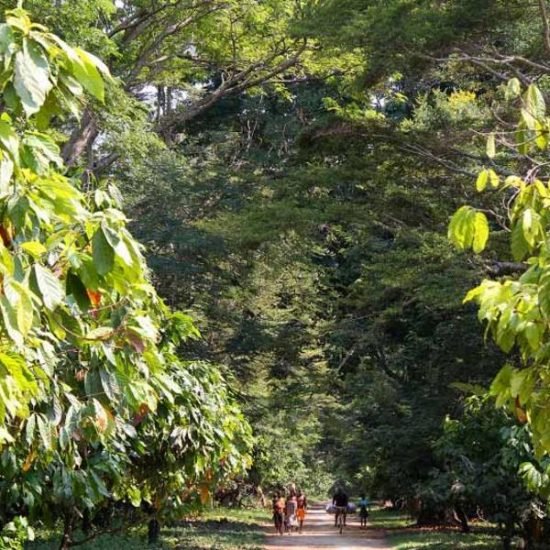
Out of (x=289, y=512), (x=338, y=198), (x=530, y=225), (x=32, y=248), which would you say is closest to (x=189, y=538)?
(x=289, y=512)

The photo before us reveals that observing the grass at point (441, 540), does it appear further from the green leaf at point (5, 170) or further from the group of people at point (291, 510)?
the green leaf at point (5, 170)

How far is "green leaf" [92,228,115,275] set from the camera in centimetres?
287

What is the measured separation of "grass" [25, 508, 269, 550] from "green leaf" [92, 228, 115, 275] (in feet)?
39.7

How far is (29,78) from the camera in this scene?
8.63 ft

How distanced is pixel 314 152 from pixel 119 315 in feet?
47.9

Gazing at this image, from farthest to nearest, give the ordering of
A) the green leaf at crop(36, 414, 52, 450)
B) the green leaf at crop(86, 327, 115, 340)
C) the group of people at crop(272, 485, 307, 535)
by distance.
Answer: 1. the group of people at crop(272, 485, 307, 535)
2. the green leaf at crop(36, 414, 52, 450)
3. the green leaf at crop(86, 327, 115, 340)

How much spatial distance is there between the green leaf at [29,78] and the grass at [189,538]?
40.8 ft

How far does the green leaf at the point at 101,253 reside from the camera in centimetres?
287

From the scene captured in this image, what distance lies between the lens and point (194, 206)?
23688 mm

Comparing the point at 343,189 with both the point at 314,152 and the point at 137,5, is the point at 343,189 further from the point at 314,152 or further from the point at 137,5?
the point at 137,5

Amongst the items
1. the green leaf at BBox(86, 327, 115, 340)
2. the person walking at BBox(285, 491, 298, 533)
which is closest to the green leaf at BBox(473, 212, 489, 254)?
the green leaf at BBox(86, 327, 115, 340)

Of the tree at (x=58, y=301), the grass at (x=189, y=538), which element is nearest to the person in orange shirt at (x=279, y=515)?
the grass at (x=189, y=538)

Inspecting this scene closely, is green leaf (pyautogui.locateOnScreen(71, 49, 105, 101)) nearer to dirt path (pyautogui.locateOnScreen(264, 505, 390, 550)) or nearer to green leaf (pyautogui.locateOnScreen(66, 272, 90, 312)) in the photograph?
green leaf (pyautogui.locateOnScreen(66, 272, 90, 312))

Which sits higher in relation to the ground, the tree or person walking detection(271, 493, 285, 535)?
the tree
